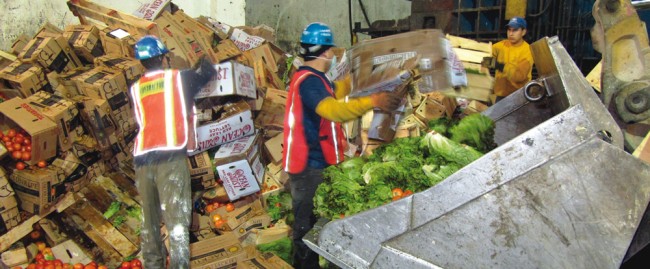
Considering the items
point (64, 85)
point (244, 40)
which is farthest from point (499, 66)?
point (64, 85)

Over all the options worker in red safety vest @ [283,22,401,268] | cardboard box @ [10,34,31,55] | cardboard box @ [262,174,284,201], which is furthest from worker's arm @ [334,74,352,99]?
cardboard box @ [10,34,31,55]

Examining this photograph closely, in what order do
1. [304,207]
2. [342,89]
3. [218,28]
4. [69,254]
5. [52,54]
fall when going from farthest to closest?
[218,28]
[52,54]
[69,254]
[342,89]
[304,207]

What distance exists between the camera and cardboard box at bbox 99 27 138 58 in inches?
245

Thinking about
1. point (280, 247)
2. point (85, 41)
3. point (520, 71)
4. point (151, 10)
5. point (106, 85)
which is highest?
point (151, 10)

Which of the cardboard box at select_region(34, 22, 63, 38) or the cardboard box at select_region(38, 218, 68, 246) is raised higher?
the cardboard box at select_region(34, 22, 63, 38)

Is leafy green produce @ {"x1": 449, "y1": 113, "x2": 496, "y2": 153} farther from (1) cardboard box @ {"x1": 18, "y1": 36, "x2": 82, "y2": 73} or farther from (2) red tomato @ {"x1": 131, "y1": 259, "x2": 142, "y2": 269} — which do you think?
(1) cardboard box @ {"x1": 18, "y1": 36, "x2": 82, "y2": 73}

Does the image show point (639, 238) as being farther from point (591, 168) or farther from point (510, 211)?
point (510, 211)

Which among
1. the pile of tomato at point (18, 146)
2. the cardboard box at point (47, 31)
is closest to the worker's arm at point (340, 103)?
the pile of tomato at point (18, 146)

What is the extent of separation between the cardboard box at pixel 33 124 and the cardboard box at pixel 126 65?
100 cm

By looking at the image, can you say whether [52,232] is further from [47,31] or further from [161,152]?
[47,31]

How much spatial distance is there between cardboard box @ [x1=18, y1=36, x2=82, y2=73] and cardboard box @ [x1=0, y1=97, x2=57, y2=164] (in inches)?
29.2

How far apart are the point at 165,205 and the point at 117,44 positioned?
9.37 feet

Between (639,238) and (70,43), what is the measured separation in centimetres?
620

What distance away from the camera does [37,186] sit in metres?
4.80
